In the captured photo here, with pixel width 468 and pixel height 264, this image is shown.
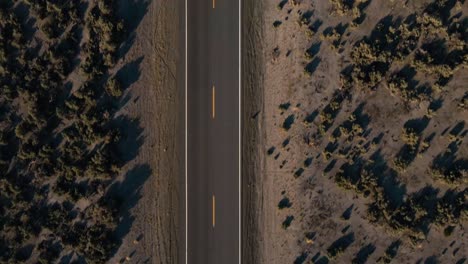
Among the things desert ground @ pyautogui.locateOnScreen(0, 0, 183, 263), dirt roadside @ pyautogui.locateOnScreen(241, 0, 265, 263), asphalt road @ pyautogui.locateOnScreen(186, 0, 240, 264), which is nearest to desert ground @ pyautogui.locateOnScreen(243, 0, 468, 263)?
dirt roadside @ pyautogui.locateOnScreen(241, 0, 265, 263)

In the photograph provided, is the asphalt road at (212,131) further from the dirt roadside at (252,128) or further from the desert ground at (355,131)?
the desert ground at (355,131)

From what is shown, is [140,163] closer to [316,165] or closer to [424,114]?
[316,165]

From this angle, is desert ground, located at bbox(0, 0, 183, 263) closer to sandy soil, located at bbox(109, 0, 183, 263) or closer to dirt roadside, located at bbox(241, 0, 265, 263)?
sandy soil, located at bbox(109, 0, 183, 263)

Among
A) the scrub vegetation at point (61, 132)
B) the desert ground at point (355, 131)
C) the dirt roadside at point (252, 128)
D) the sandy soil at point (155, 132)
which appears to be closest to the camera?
the desert ground at point (355, 131)

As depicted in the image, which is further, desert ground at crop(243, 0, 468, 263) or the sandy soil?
the sandy soil

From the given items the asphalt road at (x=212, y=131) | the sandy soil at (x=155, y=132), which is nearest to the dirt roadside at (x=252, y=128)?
the asphalt road at (x=212, y=131)

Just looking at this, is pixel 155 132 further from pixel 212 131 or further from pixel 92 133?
pixel 92 133

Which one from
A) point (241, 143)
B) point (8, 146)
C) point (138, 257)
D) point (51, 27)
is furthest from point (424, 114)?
point (8, 146)
